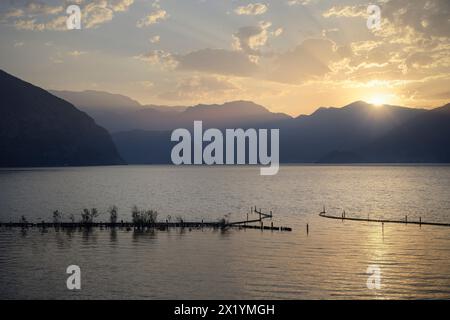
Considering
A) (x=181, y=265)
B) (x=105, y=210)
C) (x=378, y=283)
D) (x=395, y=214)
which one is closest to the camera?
(x=378, y=283)

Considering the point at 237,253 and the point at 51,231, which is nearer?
the point at 237,253

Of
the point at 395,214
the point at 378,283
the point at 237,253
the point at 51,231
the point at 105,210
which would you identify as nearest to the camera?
the point at 378,283

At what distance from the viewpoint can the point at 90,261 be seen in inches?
3152

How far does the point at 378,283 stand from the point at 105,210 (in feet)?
397

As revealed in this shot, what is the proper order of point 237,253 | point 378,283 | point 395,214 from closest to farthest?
point 378,283
point 237,253
point 395,214

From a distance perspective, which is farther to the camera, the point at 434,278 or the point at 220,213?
the point at 220,213

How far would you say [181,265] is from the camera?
77125 millimetres

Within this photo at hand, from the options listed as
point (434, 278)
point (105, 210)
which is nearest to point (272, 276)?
point (434, 278)
